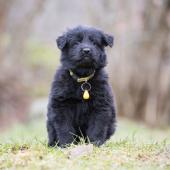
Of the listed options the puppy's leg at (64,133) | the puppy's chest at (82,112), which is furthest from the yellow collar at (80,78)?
the puppy's leg at (64,133)

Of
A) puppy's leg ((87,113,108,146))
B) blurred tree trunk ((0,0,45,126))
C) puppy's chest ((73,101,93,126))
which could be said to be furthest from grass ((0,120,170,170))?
blurred tree trunk ((0,0,45,126))

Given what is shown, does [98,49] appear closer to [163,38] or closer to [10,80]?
[163,38]

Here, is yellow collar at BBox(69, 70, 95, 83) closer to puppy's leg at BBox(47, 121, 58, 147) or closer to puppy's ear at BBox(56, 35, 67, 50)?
puppy's ear at BBox(56, 35, 67, 50)

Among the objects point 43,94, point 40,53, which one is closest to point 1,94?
point 43,94

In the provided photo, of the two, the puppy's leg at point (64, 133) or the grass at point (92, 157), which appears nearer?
the grass at point (92, 157)

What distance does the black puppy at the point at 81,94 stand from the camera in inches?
329

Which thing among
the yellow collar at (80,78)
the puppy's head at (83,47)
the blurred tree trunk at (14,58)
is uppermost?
the puppy's head at (83,47)

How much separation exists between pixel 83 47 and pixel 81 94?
617 mm

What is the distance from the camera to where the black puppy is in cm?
836

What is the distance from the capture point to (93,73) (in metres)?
8.67

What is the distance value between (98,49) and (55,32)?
27077 mm

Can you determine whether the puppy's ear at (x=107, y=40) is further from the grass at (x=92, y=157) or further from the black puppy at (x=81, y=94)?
the grass at (x=92, y=157)

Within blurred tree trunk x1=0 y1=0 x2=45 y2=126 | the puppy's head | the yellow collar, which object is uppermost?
the puppy's head

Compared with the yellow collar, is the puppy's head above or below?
above
